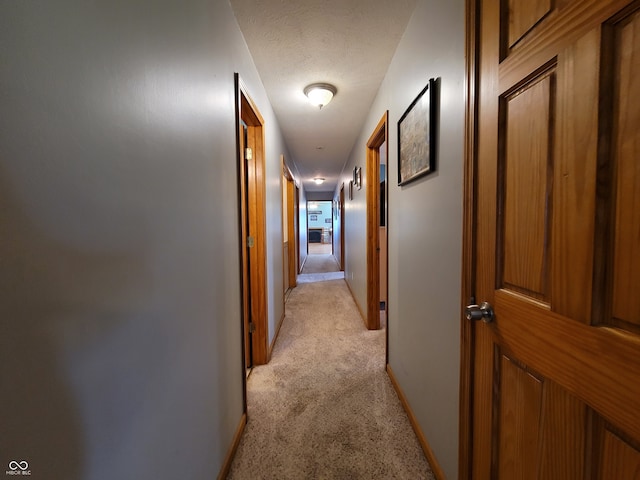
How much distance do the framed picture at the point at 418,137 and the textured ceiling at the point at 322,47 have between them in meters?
0.54

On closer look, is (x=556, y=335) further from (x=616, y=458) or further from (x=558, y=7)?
(x=558, y=7)

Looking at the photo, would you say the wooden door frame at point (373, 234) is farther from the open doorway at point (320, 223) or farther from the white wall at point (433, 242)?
the open doorway at point (320, 223)

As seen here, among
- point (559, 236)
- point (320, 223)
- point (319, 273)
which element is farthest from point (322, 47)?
point (320, 223)

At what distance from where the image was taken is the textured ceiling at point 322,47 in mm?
1343

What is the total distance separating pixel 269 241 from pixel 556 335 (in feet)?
6.80

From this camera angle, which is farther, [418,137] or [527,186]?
[418,137]

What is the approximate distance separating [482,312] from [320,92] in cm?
203

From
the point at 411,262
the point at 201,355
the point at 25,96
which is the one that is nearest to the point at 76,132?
the point at 25,96

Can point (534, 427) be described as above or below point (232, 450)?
above

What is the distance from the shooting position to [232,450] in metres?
1.28

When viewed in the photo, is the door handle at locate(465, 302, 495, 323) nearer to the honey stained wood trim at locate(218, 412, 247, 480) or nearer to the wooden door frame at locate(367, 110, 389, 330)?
the honey stained wood trim at locate(218, 412, 247, 480)

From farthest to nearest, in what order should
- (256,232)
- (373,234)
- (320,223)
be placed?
(320,223)
(373,234)
(256,232)

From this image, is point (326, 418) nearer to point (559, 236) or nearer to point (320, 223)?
point (559, 236)

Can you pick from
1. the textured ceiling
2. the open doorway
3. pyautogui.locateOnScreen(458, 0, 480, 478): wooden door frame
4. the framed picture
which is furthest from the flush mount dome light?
the open doorway
